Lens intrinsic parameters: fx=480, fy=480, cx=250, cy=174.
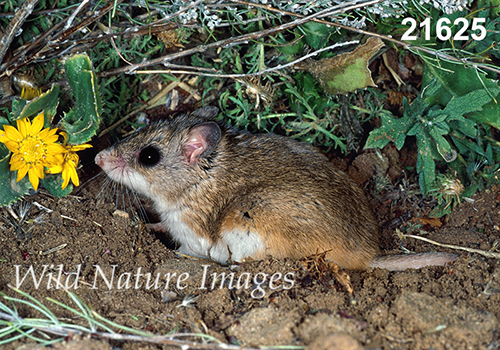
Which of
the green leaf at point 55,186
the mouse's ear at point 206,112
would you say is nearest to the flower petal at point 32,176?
the green leaf at point 55,186

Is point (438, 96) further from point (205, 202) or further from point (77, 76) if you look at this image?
point (77, 76)

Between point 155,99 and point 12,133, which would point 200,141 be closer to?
point 155,99

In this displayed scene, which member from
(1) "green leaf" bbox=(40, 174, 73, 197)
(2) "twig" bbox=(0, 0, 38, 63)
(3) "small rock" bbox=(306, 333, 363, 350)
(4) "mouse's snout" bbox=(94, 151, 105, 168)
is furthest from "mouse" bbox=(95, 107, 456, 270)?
(3) "small rock" bbox=(306, 333, 363, 350)

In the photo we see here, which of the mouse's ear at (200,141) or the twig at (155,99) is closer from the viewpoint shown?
the mouse's ear at (200,141)

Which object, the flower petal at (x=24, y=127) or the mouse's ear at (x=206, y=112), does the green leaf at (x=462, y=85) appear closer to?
the mouse's ear at (x=206, y=112)

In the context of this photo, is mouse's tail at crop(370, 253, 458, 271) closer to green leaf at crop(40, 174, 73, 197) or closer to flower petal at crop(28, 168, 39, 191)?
green leaf at crop(40, 174, 73, 197)

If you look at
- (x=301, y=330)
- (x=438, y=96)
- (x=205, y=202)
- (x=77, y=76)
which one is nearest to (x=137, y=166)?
(x=205, y=202)
